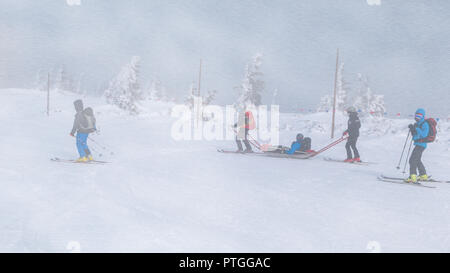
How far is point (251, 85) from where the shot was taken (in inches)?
1741

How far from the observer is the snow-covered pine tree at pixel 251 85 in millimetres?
44062

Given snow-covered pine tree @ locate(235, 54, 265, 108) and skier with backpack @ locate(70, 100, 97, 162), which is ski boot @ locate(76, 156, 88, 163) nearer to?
skier with backpack @ locate(70, 100, 97, 162)

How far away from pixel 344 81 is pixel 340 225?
50646 millimetres

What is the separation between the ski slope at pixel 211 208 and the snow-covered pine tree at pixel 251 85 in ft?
112

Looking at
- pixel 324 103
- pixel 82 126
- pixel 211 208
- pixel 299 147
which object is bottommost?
pixel 211 208

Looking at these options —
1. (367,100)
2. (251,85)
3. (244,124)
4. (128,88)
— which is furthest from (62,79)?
(244,124)

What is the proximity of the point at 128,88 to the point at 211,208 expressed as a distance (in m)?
43.1

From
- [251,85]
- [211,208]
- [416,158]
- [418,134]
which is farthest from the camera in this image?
[251,85]

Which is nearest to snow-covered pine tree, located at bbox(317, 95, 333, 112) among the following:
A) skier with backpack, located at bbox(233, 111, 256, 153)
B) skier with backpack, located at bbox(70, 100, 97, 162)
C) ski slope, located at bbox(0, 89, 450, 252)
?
skier with backpack, located at bbox(233, 111, 256, 153)

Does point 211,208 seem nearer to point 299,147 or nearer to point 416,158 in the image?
point 416,158

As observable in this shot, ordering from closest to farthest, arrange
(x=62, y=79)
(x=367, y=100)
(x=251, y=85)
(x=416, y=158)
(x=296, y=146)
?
1. (x=416, y=158)
2. (x=296, y=146)
3. (x=251, y=85)
4. (x=367, y=100)
5. (x=62, y=79)

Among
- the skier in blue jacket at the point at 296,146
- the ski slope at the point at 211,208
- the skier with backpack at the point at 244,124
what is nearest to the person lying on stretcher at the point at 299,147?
the skier in blue jacket at the point at 296,146

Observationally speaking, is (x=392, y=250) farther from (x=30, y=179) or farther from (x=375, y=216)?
(x=30, y=179)
